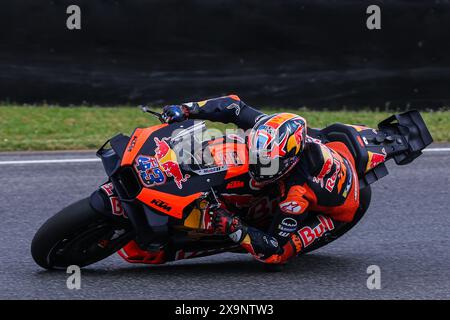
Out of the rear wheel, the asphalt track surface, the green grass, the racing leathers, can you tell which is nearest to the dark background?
the green grass

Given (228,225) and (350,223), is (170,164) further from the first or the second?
(350,223)

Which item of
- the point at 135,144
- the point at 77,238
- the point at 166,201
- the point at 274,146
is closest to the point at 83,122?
the point at 77,238

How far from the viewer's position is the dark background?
10.6 metres

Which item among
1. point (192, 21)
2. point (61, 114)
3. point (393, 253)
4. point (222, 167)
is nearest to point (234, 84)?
point (192, 21)

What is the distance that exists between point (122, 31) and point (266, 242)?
225 inches

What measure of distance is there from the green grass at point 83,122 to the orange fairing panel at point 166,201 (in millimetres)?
4532

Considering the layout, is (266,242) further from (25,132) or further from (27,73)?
(27,73)

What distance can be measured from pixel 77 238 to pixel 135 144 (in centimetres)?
61

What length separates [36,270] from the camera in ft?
18.5

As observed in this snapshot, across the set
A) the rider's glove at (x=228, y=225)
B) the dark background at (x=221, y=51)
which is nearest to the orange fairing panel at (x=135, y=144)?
the rider's glove at (x=228, y=225)

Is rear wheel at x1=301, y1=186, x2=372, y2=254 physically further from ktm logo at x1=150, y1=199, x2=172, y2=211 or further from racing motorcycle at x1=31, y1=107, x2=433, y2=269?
ktm logo at x1=150, y1=199, x2=172, y2=211

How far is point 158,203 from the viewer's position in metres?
5.05

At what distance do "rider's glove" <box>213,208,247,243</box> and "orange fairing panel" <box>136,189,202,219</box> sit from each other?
0.73 feet

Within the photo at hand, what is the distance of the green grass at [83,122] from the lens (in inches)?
382
